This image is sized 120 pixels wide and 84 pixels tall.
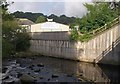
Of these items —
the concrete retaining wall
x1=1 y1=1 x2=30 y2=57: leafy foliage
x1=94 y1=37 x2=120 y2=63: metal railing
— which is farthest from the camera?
the concrete retaining wall

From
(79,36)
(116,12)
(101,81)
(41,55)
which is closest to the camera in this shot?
(101,81)

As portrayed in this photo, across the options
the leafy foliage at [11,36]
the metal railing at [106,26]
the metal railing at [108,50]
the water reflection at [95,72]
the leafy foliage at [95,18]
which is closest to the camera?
the water reflection at [95,72]

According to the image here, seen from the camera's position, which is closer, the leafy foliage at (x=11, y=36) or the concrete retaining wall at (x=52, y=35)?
the leafy foliage at (x=11, y=36)

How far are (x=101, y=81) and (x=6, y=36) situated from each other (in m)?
20.3

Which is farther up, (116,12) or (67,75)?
(116,12)

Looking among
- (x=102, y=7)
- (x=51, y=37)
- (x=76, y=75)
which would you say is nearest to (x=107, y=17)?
(x=102, y=7)

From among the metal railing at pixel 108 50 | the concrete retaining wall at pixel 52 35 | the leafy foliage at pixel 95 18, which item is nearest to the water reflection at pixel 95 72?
the metal railing at pixel 108 50

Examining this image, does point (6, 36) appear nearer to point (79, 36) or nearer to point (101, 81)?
point (79, 36)

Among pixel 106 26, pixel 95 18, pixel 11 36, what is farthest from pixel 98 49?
pixel 11 36

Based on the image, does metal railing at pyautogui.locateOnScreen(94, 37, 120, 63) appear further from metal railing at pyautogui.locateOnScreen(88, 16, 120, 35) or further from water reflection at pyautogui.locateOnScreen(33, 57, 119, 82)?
metal railing at pyautogui.locateOnScreen(88, 16, 120, 35)

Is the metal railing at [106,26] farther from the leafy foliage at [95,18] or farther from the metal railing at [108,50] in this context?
the metal railing at [108,50]

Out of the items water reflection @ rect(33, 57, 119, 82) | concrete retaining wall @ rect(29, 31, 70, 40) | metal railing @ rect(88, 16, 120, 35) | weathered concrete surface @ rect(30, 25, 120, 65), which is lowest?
water reflection @ rect(33, 57, 119, 82)

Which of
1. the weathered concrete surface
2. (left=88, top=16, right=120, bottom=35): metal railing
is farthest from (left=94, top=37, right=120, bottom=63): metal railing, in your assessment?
(left=88, top=16, right=120, bottom=35): metal railing

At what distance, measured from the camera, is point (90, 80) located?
1246 inches
